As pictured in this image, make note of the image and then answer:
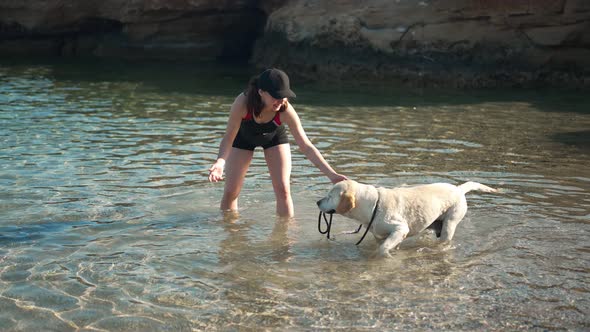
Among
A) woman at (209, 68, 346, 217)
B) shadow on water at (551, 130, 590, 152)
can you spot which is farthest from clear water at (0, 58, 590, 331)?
woman at (209, 68, 346, 217)

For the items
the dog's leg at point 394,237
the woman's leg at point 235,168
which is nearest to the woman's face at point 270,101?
the woman's leg at point 235,168

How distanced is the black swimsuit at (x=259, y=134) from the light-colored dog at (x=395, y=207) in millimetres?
1275

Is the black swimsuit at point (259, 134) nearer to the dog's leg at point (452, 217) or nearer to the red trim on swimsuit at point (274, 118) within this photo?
the red trim on swimsuit at point (274, 118)

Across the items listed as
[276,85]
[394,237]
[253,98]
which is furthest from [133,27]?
[394,237]

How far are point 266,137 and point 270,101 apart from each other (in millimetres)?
752

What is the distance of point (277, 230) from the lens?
Answer: 822 cm


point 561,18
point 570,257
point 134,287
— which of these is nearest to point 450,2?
point 561,18

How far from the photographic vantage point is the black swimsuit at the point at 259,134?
311 inches

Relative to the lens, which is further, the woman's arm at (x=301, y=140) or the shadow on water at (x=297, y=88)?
the shadow on water at (x=297, y=88)

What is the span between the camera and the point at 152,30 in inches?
987

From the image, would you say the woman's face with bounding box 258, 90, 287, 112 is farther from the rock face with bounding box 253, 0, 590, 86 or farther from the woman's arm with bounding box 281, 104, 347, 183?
the rock face with bounding box 253, 0, 590, 86

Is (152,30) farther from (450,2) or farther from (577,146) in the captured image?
(577,146)

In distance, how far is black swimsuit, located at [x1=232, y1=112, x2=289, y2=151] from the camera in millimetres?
7895

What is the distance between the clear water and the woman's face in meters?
1.44
